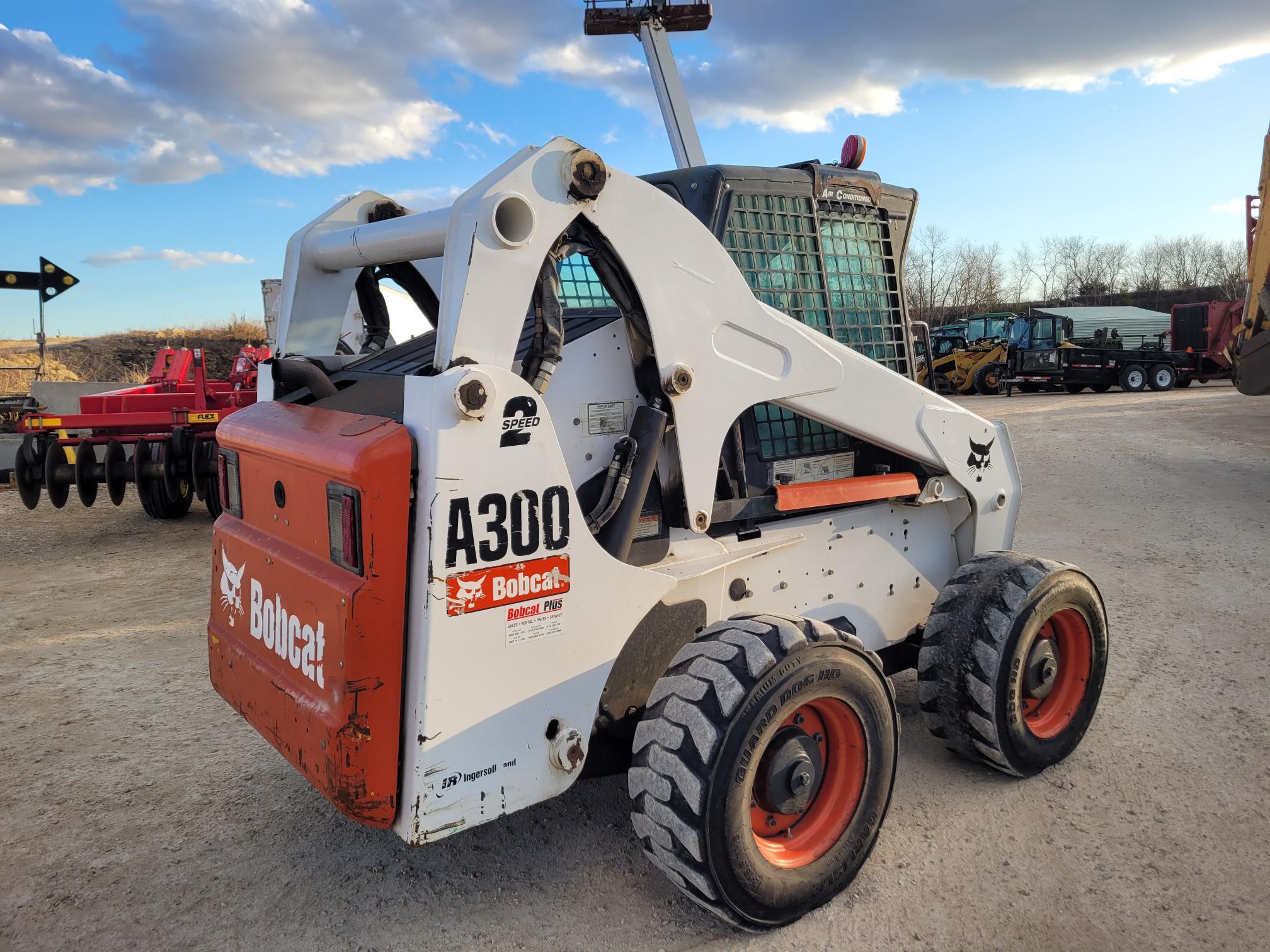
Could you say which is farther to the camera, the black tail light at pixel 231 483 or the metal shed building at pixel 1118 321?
the metal shed building at pixel 1118 321

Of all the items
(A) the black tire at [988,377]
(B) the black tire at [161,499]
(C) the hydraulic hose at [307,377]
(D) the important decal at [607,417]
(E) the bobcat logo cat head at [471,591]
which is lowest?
(B) the black tire at [161,499]

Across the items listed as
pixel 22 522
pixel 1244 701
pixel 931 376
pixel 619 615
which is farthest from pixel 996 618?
pixel 22 522

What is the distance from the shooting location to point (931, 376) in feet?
14.1

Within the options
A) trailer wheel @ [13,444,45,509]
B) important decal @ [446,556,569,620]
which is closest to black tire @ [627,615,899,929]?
important decal @ [446,556,569,620]

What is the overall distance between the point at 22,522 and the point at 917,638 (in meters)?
9.36

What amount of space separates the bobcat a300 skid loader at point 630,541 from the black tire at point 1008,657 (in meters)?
0.01

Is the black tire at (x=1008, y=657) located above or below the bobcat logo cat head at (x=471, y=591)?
below

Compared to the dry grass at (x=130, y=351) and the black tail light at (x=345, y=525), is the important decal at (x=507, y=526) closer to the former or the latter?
the black tail light at (x=345, y=525)

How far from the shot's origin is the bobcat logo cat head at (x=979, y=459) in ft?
12.8

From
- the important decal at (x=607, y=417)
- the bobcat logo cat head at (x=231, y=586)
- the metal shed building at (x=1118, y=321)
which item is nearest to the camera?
the important decal at (x=607, y=417)

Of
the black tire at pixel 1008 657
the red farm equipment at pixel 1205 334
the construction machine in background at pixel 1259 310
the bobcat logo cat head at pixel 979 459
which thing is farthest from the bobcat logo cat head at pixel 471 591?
the red farm equipment at pixel 1205 334

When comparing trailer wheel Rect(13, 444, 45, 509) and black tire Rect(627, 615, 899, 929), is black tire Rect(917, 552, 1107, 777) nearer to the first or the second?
black tire Rect(627, 615, 899, 929)

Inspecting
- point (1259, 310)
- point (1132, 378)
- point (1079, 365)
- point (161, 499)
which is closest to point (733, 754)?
point (161, 499)

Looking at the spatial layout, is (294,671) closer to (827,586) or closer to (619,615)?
(619,615)
